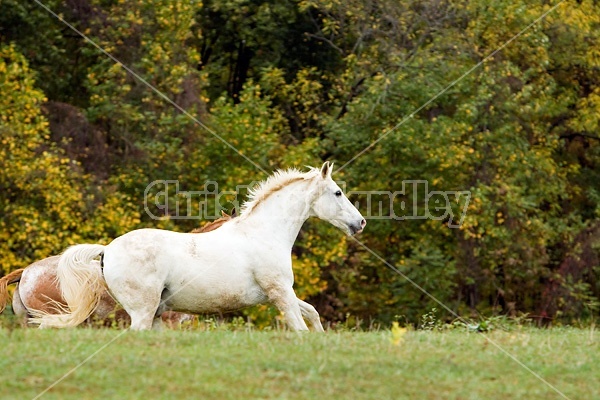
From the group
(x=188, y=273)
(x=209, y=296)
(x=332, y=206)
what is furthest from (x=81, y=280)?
(x=332, y=206)

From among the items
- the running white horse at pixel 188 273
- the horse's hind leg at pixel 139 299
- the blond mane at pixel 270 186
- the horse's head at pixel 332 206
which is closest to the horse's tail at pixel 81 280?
the running white horse at pixel 188 273

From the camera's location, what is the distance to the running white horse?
11195 mm

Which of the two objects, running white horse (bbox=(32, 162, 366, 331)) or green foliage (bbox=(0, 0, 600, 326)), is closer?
running white horse (bbox=(32, 162, 366, 331))

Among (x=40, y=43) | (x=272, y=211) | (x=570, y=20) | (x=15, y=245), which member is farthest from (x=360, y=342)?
(x=570, y=20)

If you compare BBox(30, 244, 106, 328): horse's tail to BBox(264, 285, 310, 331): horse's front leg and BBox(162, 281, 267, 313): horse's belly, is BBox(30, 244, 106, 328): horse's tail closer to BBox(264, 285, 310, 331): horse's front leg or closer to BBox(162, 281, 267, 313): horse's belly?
BBox(162, 281, 267, 313): horse's belly

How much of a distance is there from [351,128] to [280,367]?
18.6 m

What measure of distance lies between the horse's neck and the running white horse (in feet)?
0.05

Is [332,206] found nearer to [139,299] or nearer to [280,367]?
[139,299]

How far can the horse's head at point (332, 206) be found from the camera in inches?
495

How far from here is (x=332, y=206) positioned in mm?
12648

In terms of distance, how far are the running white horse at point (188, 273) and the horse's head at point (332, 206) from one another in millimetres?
649

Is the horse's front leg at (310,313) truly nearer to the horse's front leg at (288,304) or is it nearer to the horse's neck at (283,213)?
the horse's front leg at (288,304)

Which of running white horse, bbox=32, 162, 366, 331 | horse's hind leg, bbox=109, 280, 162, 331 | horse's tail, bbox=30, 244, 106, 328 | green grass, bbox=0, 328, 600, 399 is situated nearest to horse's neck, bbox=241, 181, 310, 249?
running white horse, bbox=32, 162, 366, 331

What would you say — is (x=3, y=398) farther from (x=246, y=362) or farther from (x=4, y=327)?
(x=4, y=327)
